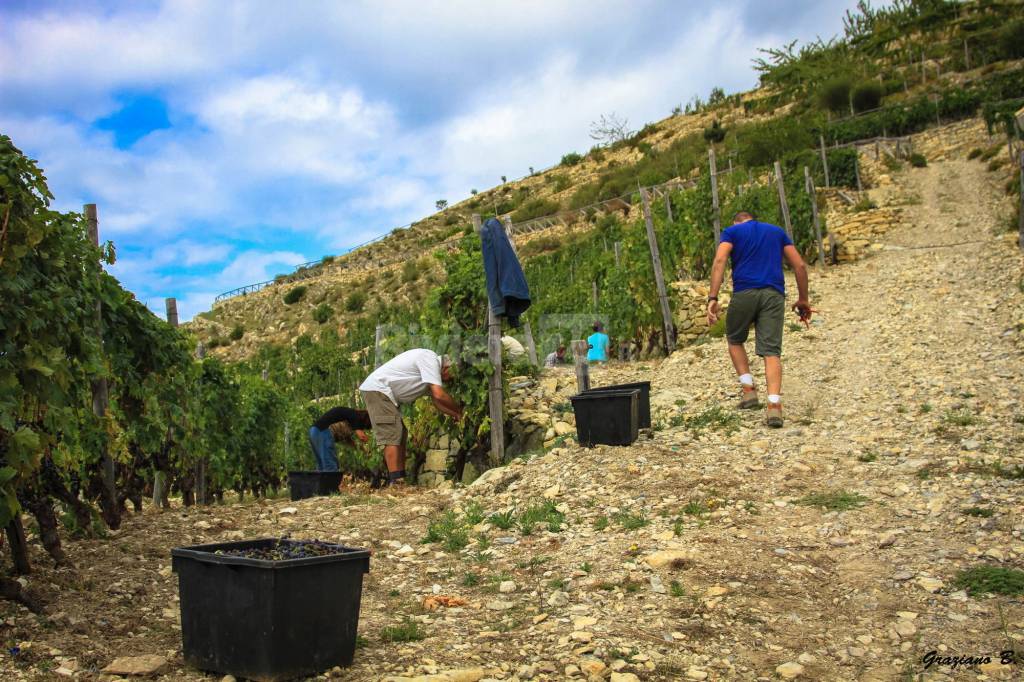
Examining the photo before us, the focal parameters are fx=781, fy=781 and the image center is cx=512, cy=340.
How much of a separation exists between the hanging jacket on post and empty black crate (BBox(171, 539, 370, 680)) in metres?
3.91

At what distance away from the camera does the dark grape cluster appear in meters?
2.71

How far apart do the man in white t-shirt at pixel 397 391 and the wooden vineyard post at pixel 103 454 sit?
2225 millimetres

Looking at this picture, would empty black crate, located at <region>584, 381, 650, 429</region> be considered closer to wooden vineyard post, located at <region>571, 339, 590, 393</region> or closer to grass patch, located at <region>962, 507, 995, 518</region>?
wooden vineyard post, located at <region>571, 339, 590, 393</region>

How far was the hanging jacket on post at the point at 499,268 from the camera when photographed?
6.36m

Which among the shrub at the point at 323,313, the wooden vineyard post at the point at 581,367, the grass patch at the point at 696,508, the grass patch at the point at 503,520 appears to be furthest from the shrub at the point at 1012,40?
the grass patch at the point at 503,520

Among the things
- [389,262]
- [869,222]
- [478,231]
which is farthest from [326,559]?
[389,262]

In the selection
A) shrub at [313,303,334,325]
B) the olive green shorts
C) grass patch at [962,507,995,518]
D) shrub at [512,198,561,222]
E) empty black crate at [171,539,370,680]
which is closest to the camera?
empty black crate at [171,539,370,680]

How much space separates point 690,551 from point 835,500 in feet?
3.45

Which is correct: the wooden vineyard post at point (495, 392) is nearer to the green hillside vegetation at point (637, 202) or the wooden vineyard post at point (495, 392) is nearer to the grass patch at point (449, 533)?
the green hillside vegetation at point (637, 202)

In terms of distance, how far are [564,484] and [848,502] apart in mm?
1711

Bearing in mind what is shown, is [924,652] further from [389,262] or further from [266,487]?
[389,262]

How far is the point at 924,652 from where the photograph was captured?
2.54 meters

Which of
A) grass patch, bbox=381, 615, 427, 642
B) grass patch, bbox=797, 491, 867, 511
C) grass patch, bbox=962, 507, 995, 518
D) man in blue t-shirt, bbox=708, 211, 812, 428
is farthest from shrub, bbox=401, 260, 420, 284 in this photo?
grass patch, bbox=381, 615, 427, 642

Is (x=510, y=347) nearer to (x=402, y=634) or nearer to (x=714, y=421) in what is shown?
(x=714, y=421)
